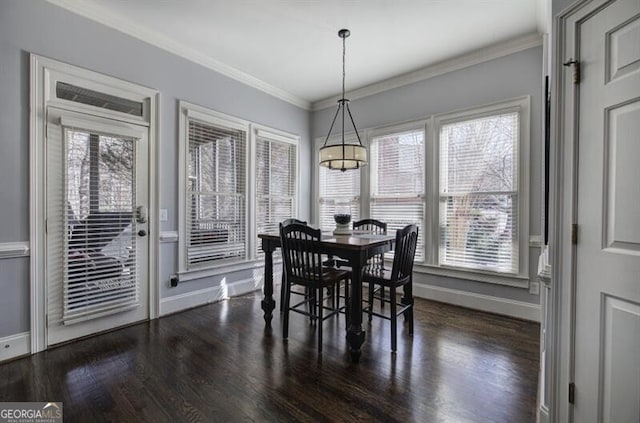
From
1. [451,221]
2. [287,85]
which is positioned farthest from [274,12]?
[451,221]

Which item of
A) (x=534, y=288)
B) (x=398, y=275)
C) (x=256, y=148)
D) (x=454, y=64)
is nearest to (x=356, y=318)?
(x=398, y=275)

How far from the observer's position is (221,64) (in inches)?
145

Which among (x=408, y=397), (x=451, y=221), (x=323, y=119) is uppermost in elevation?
(x=323, y=119)

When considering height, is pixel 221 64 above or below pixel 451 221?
above

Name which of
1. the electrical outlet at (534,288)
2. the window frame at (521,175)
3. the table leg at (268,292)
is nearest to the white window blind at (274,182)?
the table leg at (268,292)

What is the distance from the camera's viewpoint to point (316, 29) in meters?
2.95

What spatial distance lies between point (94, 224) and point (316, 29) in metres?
2.76

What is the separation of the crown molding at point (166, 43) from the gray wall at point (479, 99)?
4.56ft

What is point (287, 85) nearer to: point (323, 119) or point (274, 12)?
point (323, 119)

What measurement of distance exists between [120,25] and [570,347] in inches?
163

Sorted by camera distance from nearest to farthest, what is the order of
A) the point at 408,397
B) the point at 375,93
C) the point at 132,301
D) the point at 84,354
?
1. the point at 408,397
2. the point at 84,354
3. the point at 132,301
4. the point at 375,93

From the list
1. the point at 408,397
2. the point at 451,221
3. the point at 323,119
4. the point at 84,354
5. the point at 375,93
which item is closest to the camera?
the point at 408,397

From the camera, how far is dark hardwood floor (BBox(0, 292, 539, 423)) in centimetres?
172

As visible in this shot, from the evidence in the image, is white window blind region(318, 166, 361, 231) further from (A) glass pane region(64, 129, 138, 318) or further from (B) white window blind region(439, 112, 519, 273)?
(A) glass pane region(64, 129, 138, 318)
